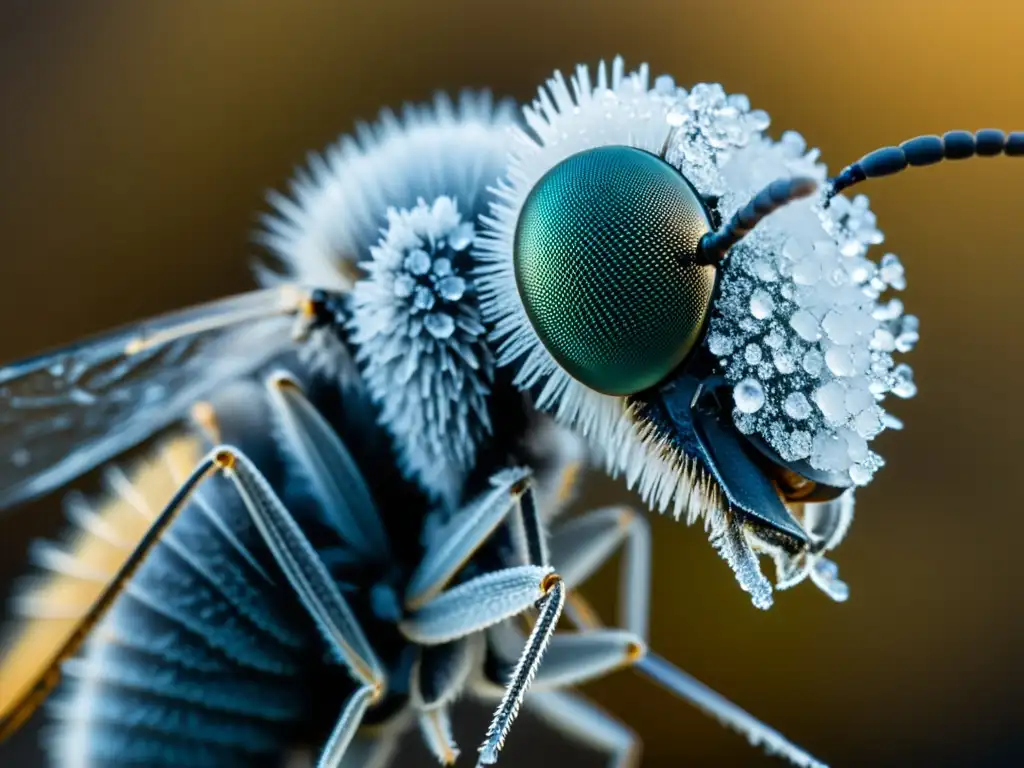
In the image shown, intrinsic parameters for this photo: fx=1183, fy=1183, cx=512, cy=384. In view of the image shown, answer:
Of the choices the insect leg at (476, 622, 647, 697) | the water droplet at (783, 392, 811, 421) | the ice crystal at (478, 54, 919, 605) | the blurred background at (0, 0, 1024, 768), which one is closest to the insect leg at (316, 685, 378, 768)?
the insect leg at (476, 622, 647, 697)

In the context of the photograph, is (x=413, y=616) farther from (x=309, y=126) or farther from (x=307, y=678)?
(x=309, y=126)

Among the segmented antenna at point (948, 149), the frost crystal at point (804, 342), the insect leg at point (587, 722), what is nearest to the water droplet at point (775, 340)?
the frost crystal at point (804, 342)

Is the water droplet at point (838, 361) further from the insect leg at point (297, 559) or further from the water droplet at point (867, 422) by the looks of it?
the insect leg at point (297, 559)

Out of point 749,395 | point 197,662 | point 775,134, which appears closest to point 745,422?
point 749,395

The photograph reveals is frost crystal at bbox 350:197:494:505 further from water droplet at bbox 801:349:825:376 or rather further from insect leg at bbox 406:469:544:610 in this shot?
water droplet at bbox 801:349:825:376

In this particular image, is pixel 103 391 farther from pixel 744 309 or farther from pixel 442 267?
pixel 744 309

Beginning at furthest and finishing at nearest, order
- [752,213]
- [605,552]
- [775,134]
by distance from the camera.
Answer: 1. [775,134]
2. [605,552]
3. [752,213]
